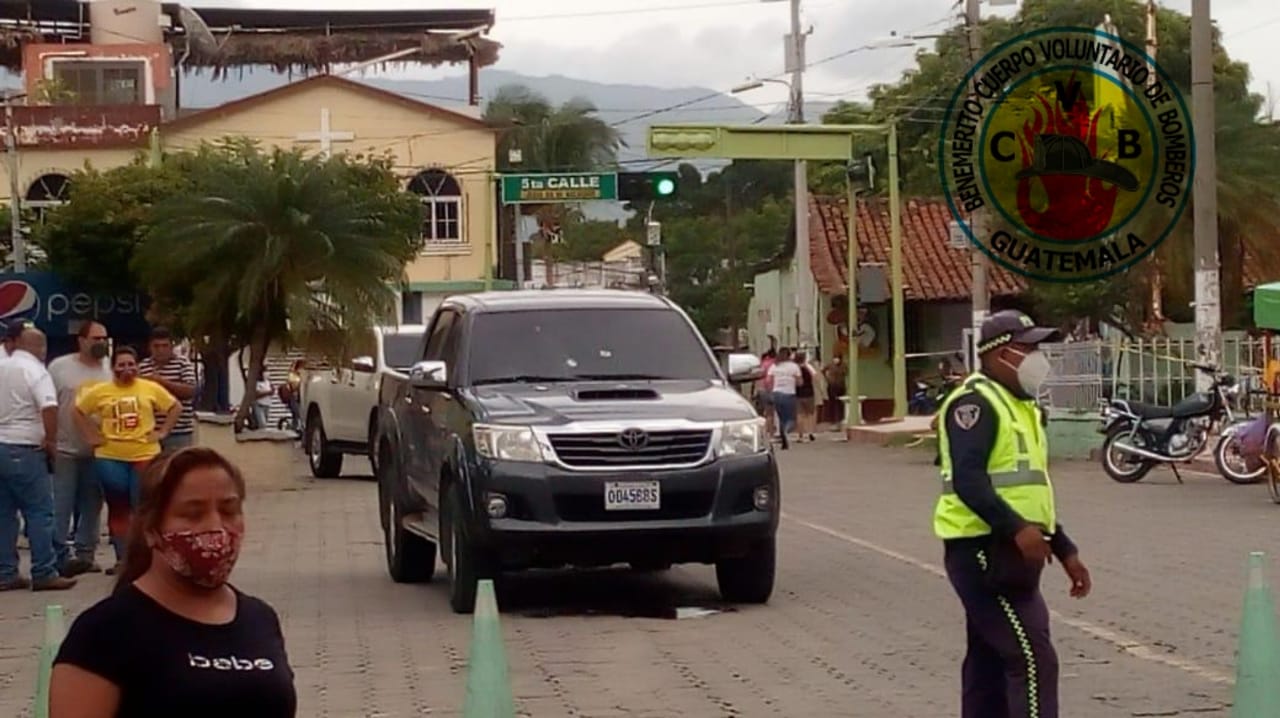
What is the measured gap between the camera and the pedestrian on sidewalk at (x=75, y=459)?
1467 centimetres

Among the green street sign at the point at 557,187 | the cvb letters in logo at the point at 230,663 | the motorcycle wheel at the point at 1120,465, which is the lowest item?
the motorcycle wheel at the point at 1120,465

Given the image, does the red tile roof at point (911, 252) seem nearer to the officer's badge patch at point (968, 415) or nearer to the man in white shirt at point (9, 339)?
the man in white shirt at point (9, 339)

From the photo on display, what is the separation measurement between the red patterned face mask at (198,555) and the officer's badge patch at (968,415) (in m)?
3.77

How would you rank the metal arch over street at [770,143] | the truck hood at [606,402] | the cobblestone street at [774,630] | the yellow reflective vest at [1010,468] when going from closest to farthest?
the yellow reflective vest at [1010,468]
the cobblestone street at [774,630]
the truck hood at [606,402]
the metal arch over street at [770,143]

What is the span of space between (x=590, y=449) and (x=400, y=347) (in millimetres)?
14781

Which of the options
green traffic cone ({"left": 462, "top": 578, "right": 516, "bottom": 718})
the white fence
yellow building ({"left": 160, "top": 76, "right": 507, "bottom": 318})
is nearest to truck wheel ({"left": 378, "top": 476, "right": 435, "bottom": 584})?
green traffic cone ({"left": 462, "top": 578, "right": 516, "bottom": 718})

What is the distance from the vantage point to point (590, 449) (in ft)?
39.7

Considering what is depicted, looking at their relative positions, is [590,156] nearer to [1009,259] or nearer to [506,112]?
[506,112]

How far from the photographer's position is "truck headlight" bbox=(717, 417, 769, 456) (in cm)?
1241

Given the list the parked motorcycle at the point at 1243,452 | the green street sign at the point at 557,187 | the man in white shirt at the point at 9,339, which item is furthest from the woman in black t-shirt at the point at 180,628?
the green street sign at the point at 557,187

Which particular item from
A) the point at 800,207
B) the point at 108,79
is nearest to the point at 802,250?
the point at 800,207

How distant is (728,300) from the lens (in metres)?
78.9

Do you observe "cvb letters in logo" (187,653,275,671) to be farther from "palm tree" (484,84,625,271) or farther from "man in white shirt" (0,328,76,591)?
"palm tree" (484,84,625,271)

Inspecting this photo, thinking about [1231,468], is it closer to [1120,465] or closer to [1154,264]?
[1120,465]
